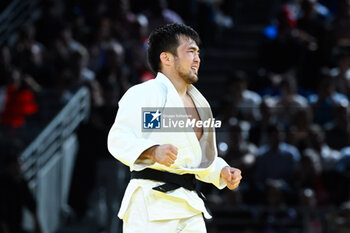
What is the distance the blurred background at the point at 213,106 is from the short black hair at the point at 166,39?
472 cm

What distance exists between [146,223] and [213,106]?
6498mm

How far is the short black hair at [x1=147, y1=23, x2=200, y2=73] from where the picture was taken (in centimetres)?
520

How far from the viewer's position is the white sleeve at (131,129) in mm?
4824

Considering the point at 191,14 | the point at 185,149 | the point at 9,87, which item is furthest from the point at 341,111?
the point at 185,149

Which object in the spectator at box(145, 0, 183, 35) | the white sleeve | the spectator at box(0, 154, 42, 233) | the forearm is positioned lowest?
the forearm

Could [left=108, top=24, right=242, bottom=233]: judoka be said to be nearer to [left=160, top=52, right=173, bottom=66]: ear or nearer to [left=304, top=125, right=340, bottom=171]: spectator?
[left=160, top=52, right=173, bottom=66]: ear

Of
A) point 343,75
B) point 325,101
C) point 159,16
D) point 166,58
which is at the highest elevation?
point 159,16

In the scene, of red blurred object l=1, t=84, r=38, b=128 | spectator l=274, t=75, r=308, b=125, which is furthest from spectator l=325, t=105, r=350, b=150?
red blurred object l=1, t=84, r=38, b=128

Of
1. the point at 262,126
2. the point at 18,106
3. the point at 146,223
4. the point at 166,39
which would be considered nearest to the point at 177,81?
the point at 166,39

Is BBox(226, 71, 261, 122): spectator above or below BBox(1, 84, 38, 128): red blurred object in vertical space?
below

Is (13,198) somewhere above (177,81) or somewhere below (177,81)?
above

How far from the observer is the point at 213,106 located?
445 inches

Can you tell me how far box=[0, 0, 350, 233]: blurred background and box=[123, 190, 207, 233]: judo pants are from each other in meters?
4.70

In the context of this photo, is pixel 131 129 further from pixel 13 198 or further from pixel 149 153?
pixel 13 198
